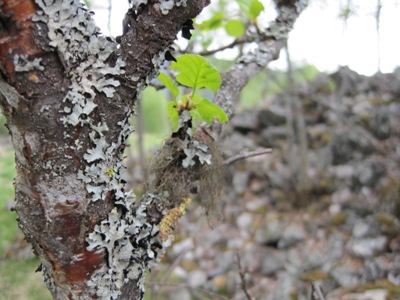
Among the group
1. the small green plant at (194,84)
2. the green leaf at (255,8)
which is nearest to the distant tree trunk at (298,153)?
the green leaf at (255,8)

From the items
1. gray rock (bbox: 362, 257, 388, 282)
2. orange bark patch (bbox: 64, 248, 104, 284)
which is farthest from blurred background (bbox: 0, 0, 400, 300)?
orange bark patch (bbox: 64, 248, 104, 284)

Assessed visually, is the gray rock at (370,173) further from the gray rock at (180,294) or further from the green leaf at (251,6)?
the green leaf at (251,6)

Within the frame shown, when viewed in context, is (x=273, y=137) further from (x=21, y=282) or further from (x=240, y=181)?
(x=21, y=282)

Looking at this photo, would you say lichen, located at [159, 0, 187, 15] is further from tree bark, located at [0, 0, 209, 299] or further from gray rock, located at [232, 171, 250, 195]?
gray rock, located at [232, 171, 250, 195]

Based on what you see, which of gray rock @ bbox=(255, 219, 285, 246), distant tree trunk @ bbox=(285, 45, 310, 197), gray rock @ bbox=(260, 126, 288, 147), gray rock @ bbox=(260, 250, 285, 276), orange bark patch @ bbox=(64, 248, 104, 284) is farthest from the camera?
gray rock @ bbox=(260, 126, 288, 147)

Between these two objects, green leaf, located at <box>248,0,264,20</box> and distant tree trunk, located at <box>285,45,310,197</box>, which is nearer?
green leaf, located at <box>248,0,264,20</box>

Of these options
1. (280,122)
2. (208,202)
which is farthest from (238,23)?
(280,122)
